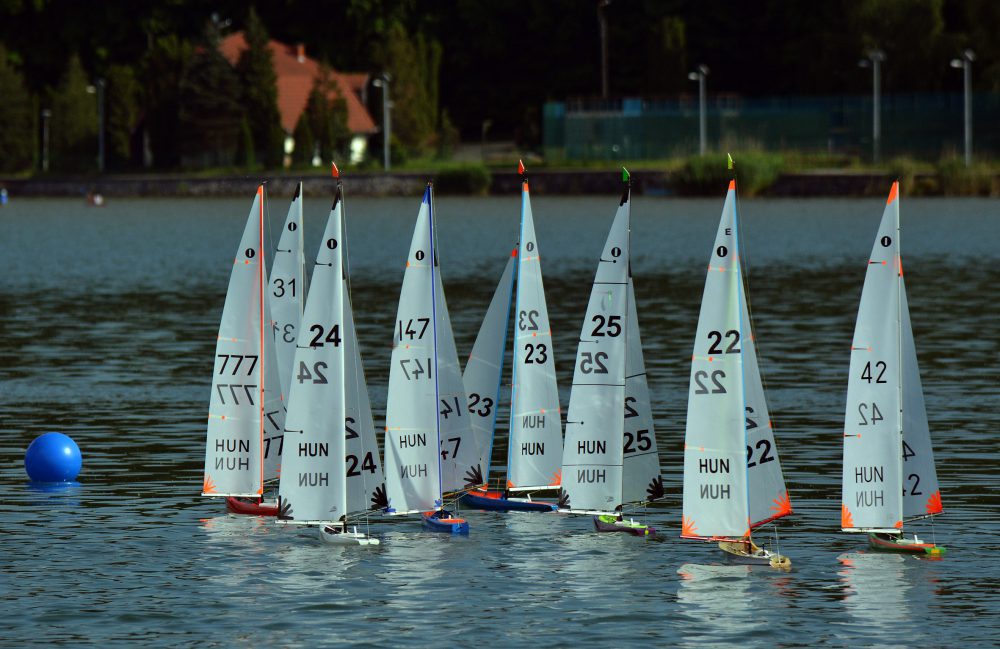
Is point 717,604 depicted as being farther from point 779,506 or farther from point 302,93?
point 302,93

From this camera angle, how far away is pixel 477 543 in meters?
29.3

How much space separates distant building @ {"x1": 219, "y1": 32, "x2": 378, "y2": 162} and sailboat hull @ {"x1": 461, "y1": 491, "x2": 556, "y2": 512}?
150550 mm

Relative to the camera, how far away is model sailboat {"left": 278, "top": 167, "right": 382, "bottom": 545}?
27.1 m

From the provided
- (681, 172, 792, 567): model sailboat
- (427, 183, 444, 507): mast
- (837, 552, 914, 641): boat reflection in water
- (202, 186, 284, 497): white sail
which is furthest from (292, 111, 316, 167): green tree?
(681, 172, 792, 567): model sailboat

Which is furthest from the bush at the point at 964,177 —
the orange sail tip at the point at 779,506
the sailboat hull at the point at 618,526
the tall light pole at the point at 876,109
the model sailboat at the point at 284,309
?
the orange sail tip at the point at 779,506

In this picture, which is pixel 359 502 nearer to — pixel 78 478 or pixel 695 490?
pixel 695 490

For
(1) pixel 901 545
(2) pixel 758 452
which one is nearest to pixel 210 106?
Result: (1) pixel 901 545

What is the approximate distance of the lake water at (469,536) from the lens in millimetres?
24719

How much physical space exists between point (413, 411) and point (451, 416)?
4.41ft

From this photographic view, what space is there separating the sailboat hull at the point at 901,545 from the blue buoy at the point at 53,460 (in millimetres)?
14634

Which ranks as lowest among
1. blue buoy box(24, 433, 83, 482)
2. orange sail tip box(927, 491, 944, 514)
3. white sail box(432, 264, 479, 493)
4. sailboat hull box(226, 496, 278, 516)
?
sailboat hull box(226, 496, 278, 516)

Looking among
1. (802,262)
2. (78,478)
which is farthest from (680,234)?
(78,478)

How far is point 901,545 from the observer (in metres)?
27.8

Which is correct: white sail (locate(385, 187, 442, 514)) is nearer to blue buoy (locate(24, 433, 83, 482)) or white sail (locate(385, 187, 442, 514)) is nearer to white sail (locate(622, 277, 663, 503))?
white sail (locate(622, 277, 663, 503))
